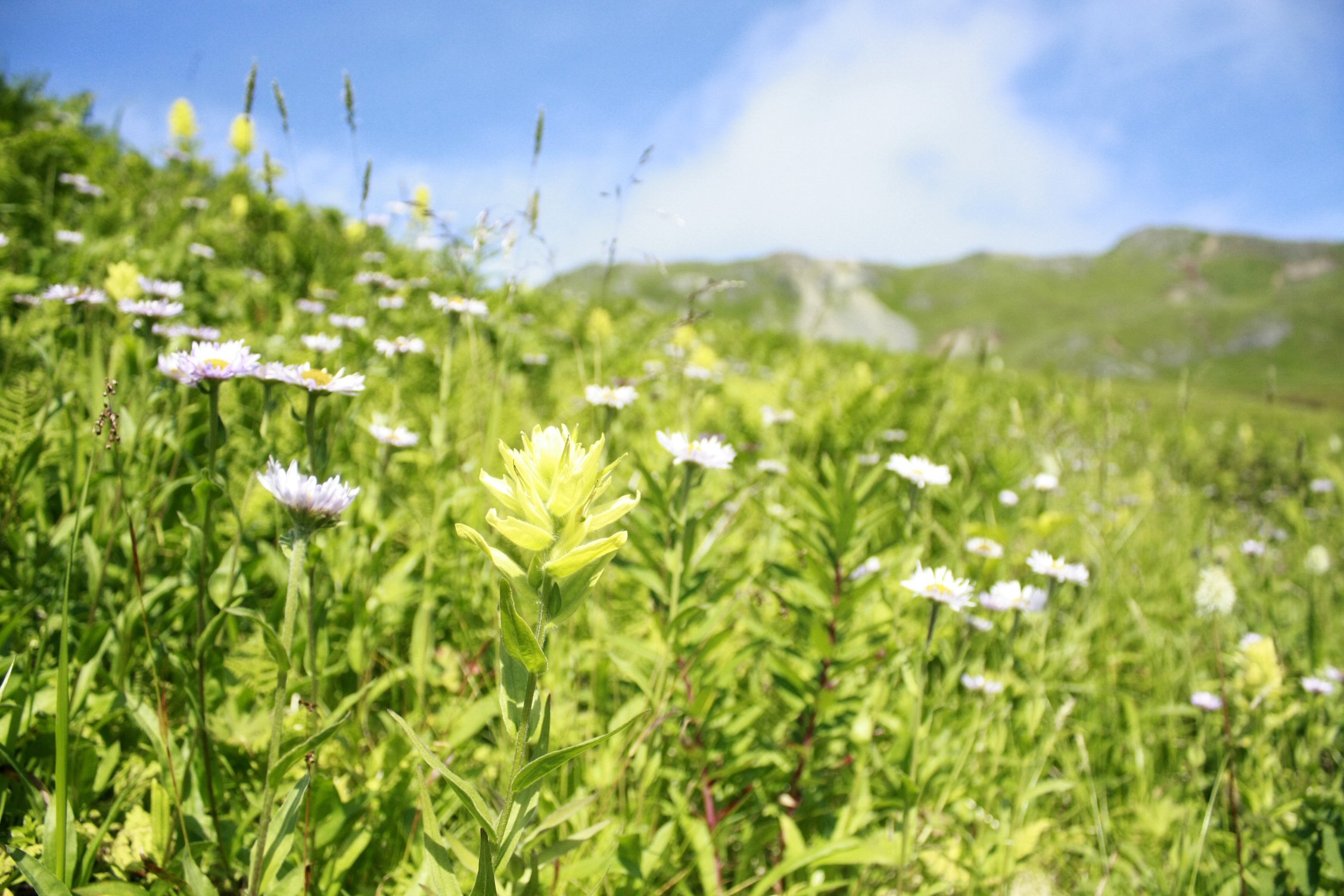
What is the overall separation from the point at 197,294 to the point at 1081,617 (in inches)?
161

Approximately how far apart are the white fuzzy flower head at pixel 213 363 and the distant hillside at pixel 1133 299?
65936mm

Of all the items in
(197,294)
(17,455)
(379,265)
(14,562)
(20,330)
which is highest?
(379,265)

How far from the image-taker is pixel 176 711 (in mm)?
1533

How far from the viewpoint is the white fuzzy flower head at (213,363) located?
1127mm

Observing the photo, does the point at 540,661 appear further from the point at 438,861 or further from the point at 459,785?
the point at 438,861

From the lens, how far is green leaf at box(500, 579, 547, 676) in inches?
29.1

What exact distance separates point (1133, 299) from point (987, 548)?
14033cm

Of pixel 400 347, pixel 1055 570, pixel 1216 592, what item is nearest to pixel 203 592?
pixel 400 347

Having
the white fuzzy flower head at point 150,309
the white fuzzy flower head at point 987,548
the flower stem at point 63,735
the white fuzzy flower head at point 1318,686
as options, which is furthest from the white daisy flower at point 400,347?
the white fuzzy flower head at point 1318,686

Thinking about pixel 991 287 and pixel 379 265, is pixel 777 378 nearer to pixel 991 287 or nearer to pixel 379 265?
pixel 379 265

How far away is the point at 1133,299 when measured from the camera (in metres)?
118

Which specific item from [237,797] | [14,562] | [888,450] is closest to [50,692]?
[237,797]

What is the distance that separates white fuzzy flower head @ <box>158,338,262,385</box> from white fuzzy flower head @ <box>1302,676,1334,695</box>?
2.97 m

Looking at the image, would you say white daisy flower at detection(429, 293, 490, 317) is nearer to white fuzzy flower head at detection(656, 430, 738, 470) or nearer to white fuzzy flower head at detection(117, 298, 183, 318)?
white fuzzy flower head at detection(117, 298, 183, 318)
